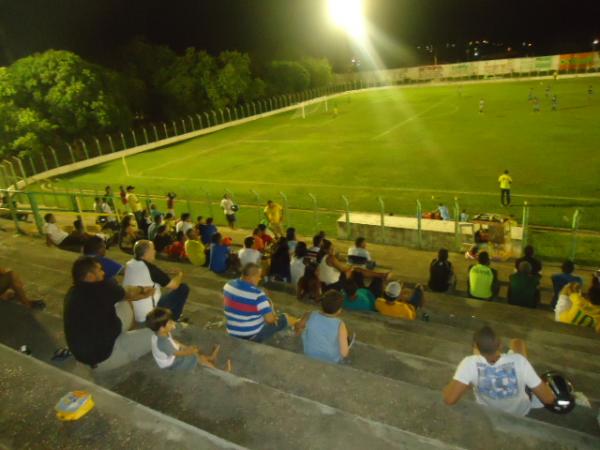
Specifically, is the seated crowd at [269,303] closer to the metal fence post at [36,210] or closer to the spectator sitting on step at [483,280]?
the spectator sitting on step at [483,280]

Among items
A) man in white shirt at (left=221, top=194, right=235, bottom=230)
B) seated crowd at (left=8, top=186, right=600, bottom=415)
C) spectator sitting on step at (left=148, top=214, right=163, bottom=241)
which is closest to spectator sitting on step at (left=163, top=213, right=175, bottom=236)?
spectator sitting on step at (left=148, top=214, right=163, bottom=241)

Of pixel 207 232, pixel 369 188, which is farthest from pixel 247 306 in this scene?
pixel 369 188

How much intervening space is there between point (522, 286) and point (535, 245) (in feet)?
18.9

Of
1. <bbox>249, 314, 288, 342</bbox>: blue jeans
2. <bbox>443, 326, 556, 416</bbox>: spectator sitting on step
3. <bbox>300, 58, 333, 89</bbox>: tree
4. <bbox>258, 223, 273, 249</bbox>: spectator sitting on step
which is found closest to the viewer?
<bbox>443, 326, 556, 416</bbox>: spectator sitting on step

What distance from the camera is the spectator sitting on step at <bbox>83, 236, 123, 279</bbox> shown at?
659 cm

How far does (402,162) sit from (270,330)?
20.8m

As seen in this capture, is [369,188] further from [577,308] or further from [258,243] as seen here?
[577,308]

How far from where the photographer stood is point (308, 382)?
4656mm

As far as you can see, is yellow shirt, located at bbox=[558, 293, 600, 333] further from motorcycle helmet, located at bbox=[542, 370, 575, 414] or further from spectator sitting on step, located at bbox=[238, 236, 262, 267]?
spectator sitting on step, located at bbox=[238, 236, 262, 267]

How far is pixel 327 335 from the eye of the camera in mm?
5148

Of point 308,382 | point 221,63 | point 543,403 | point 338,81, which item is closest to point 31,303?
point 308,382

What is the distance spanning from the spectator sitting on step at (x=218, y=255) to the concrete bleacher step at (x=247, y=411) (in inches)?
188

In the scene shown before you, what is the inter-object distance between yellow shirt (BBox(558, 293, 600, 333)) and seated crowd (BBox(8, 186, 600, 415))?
0.01 meters

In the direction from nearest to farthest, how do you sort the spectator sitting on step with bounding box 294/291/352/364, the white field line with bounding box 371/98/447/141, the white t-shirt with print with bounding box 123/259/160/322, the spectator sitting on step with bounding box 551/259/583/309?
1. the spectator sitting on step with bounding box 294/291/352/364
2. the white t-shirt with print with bounding box 123/259/160/322
3. the spectator sitting on step with bounding box 551/259/583/309
4. the white field line with bounding box 371/98/447/141
